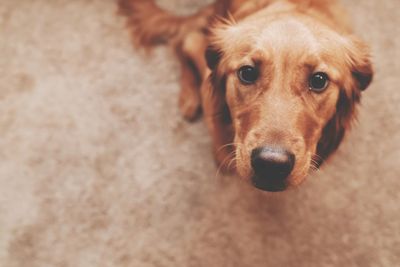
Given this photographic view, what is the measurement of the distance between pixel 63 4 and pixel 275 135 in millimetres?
1501

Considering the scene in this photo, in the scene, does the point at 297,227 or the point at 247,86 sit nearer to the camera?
the point at 247,86

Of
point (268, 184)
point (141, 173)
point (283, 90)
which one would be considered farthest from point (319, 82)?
point (141, 173)

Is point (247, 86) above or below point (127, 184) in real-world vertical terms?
above

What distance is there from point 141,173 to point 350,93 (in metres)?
0.98

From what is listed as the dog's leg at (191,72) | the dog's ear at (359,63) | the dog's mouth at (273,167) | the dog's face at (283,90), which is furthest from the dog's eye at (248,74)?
the dog's leg at (191,72)

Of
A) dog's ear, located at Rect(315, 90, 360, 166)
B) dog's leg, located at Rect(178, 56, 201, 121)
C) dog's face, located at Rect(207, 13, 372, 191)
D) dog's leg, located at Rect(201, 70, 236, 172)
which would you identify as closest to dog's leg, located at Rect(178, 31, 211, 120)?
dog's leg, located at Rect(178, 56, 201, 121)

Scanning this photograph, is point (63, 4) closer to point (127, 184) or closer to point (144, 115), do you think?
point (144, 115)

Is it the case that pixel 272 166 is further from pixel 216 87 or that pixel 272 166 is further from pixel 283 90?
pixel 216 87

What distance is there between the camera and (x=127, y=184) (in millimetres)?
2070

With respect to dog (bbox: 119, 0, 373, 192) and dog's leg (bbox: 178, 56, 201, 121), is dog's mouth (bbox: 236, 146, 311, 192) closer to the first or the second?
dog (bbox: 119, 0, 373, 192)

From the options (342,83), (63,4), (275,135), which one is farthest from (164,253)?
(63,4)

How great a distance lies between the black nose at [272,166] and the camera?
1.40 meters

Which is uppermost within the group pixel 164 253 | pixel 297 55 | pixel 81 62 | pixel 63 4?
pixel 297 55

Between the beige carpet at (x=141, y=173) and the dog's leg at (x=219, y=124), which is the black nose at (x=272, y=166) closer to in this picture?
the dog's leg at (x=219, y=124)
